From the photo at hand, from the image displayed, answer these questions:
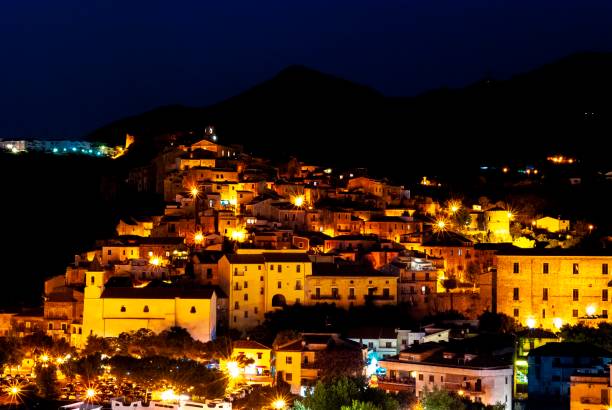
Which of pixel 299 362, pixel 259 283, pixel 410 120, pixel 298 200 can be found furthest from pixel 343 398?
pixel 410 120

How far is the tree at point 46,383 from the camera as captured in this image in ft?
112

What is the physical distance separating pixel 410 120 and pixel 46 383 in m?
66.0

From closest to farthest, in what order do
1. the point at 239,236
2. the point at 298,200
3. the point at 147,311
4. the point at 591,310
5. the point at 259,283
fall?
the point at 147,311 < the point at 259,283 < the point at 591,310 < the point at 239,236 < the point at 298,200

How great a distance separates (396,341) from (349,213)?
12.5m

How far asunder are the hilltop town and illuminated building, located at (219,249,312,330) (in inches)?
2.0

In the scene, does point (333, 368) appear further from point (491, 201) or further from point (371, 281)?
point (491, 201)

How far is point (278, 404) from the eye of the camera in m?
31.9

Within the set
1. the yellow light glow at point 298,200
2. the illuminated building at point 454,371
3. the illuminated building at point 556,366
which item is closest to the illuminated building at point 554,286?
the illuminated building at point 556,366

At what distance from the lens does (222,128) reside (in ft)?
285

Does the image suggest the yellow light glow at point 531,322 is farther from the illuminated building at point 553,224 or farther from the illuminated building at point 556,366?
the illuminated building at point 553,224

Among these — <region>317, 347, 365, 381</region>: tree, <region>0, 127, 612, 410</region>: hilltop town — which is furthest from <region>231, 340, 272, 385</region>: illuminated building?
<region>317, 347, 365, 381</region>: tree

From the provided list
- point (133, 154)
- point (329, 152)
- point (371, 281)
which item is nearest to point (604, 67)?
point (329, 152)

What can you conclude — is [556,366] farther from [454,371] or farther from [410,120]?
[410,120]

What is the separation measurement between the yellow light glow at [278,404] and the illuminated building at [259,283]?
7845mm
